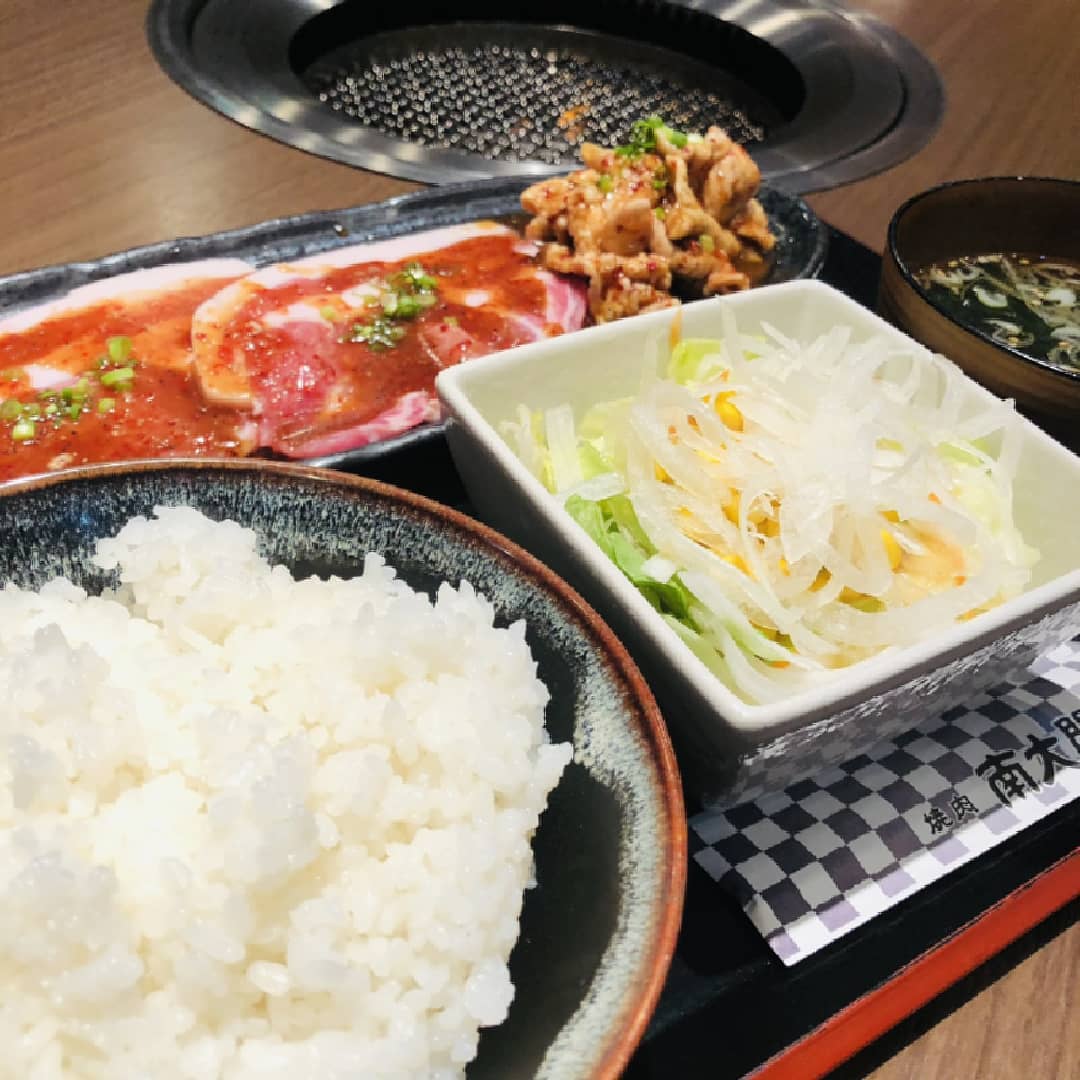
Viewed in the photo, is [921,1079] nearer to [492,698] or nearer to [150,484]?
[492,698]

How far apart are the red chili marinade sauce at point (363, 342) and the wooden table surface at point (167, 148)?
0.64 meters

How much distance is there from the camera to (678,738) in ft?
4.72

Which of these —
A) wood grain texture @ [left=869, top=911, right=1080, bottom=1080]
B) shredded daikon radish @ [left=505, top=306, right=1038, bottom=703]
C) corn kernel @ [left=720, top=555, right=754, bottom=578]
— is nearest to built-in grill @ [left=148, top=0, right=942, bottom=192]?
shredded daikon radish @ [left=505, top=306, right=1038, bottom=703]

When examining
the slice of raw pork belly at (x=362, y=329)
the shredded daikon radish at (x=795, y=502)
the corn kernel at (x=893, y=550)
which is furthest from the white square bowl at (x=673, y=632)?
the slice of raw pork belly at (x=362, y=329)

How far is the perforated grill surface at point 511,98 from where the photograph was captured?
3.64 metres

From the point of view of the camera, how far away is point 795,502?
1.64 metres

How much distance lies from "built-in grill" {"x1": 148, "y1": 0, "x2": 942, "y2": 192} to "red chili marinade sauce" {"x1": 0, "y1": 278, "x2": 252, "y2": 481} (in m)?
1.20

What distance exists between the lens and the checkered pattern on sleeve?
1428 millimetres

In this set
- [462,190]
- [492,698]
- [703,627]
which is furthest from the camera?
[462,190]

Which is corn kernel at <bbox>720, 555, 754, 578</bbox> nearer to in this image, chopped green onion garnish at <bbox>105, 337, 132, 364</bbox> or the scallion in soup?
the scallion in soup

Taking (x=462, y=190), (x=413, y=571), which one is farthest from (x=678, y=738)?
(x=462, y=190)

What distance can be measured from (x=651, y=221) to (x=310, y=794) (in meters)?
2.01

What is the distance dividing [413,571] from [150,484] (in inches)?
16.3

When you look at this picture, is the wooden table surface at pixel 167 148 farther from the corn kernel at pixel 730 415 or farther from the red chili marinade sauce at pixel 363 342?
the corn kernel at pixel 730 415
